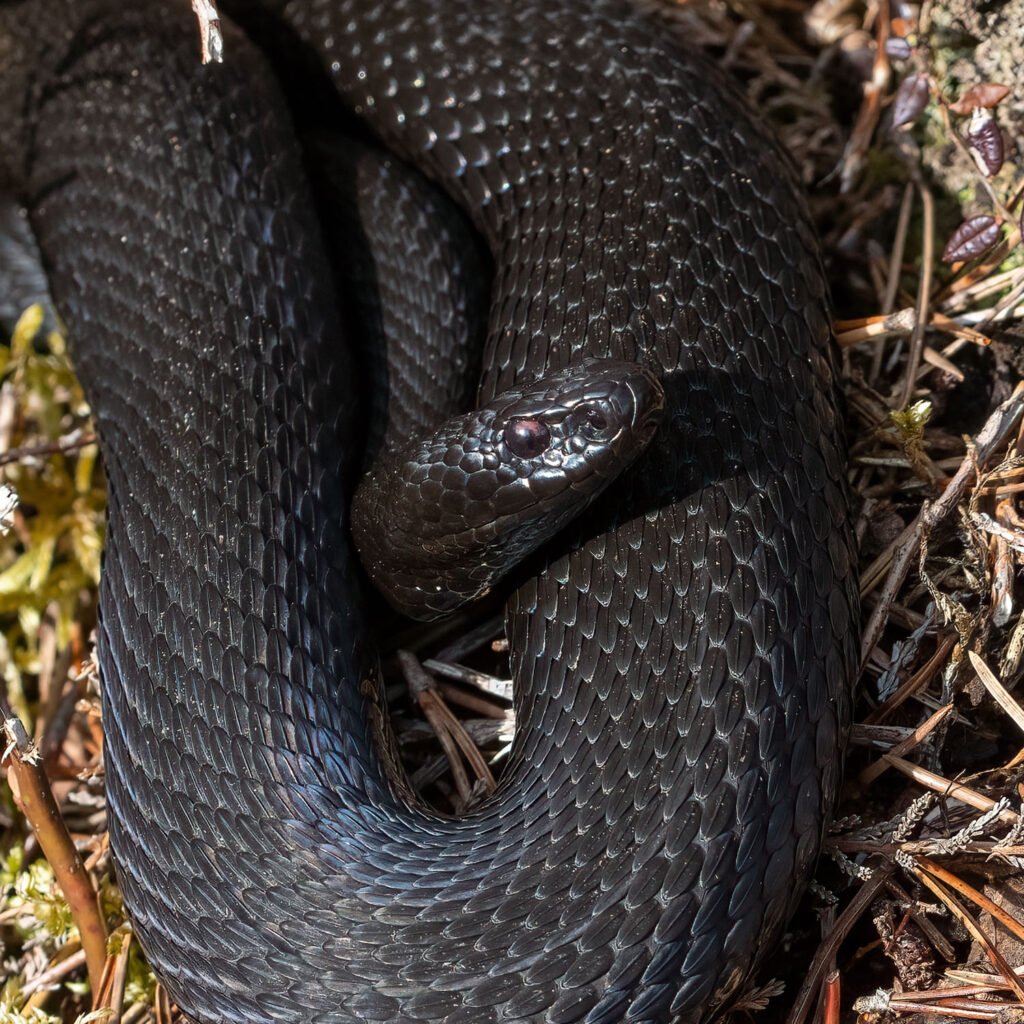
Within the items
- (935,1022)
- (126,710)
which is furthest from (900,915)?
(126,710)

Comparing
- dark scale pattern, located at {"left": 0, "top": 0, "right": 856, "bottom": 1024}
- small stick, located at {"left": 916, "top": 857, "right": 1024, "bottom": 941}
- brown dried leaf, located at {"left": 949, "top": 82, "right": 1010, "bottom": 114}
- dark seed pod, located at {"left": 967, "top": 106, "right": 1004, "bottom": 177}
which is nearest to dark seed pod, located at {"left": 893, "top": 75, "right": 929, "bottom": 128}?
brown dried leaf, located at {"left": 949, "top": 82, "right": 1010, "bottom": 114}

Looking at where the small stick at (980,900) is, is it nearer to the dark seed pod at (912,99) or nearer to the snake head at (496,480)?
the snake head at (496,480)

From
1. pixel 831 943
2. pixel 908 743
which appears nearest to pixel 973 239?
pixel 908 743

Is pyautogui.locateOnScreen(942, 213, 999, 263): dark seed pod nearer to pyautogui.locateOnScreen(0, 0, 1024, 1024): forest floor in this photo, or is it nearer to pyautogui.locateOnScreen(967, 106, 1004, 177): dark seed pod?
pyautogui.locateOnScreen(0, 0, 1024, 1024): forest floor

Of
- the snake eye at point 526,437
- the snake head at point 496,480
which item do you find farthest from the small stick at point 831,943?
the snake eye at point 526,437

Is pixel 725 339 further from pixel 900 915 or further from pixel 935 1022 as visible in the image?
pixel 935 1022
